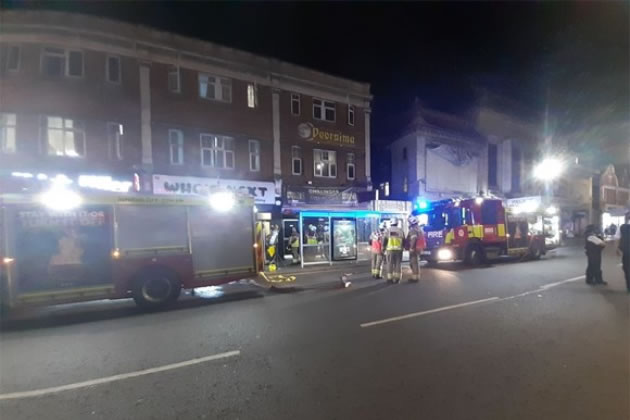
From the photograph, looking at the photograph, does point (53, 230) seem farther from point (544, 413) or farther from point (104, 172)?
point (544, 413)

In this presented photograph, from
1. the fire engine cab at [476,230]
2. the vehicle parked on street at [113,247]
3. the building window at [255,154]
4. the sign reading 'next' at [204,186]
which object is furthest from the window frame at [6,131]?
the fire engine cab at [476,230]

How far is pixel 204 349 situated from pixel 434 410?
3.33 meters

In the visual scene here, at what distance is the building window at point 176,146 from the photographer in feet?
51.4

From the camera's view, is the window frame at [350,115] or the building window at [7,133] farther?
the window frame at [350,115]

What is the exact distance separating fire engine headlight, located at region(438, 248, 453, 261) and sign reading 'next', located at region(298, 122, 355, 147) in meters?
8.70

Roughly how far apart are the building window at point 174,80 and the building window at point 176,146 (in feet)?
6.12

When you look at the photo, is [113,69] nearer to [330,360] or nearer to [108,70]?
[108,70]

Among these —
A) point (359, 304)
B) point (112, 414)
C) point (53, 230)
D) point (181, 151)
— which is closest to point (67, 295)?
point (53, 230)

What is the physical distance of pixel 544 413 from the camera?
3.29m

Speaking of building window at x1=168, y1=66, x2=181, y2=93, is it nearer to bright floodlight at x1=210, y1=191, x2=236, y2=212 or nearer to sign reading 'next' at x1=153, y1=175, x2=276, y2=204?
sign reading 'next' at x1=153, y1=175, x2=276, y2=204

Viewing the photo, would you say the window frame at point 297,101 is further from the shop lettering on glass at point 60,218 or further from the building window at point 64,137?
the shop lettering on glass at point 60,218

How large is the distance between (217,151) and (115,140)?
166 inches

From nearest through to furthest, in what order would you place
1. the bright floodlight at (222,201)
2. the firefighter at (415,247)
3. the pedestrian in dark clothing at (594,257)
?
the bright floodlight at (222,201)
the pedestrian in dark clothing at (594,257)
the firefighter at (415,247)

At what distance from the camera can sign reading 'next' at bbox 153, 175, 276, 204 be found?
15062 mm
